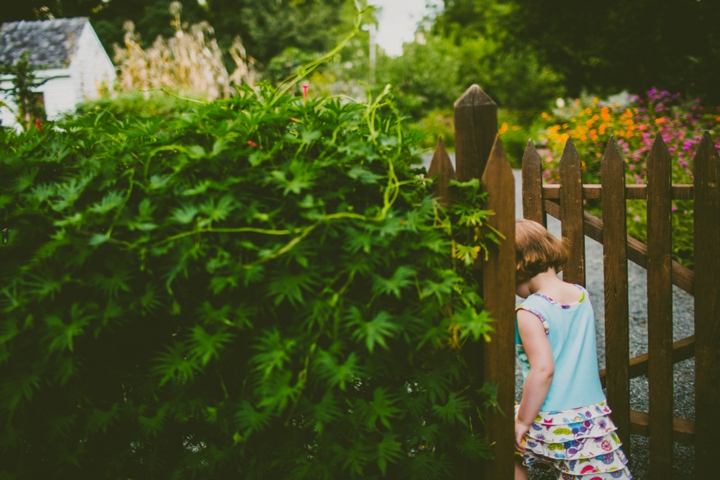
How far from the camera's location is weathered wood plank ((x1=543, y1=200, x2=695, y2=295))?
203 centimetres

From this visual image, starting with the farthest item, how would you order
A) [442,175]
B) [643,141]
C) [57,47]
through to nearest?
1. [57,47]
2. [643,141]
3. [442,175]

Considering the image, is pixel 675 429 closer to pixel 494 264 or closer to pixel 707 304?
pixel 707 304

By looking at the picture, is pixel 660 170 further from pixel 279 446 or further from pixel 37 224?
pixel 37 224

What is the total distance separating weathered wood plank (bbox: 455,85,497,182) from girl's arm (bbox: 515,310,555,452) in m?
0.54

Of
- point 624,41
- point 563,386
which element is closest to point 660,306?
point 563,386

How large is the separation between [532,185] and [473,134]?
2.47 feet

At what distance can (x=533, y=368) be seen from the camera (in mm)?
1676

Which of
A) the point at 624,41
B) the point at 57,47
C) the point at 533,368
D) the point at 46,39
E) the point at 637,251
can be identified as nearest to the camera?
the point at 533,368

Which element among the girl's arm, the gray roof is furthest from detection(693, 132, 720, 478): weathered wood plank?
the gray roof

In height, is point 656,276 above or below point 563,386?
above

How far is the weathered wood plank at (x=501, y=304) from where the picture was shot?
1536 millimetres

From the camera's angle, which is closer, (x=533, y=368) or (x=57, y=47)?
(x=533, y=368)

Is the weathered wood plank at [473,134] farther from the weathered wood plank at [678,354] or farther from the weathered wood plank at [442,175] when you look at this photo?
the weathered wood plank at [678,354]

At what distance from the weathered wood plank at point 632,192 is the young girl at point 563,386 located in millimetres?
440
